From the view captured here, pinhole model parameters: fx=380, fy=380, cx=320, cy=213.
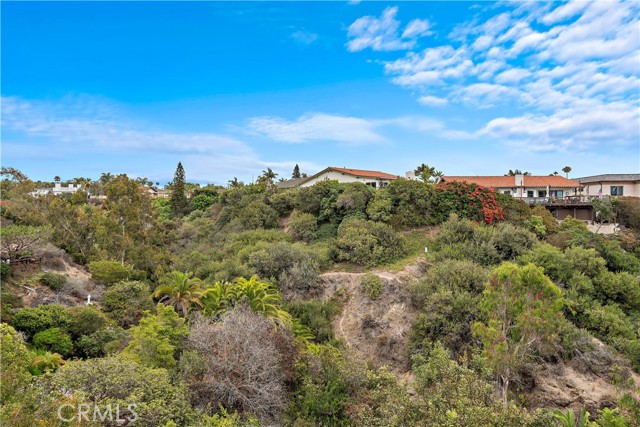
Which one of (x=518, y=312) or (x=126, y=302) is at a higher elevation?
(x=518, y=312)

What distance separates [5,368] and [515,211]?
3098 cm

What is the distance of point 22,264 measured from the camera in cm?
2517

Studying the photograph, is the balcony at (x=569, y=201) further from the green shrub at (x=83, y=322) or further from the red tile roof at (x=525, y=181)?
the green shrub at (x=83, y=322)

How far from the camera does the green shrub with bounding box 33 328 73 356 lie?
51.9 ft

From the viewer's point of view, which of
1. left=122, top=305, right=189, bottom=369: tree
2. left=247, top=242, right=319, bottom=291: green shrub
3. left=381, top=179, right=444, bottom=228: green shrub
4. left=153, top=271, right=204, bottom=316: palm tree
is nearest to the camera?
left=122, top=305, right=189, bottom=369: tree

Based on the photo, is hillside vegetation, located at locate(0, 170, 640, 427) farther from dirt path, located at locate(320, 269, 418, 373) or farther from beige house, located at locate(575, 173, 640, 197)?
beige house, located at locate(575, 173, 640, 197)

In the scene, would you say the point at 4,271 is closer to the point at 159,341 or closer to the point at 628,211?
the point at 159,341

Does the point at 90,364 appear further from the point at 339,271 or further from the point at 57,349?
the point at 339,271

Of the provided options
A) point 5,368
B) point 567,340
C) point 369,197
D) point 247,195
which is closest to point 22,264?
point 247,195

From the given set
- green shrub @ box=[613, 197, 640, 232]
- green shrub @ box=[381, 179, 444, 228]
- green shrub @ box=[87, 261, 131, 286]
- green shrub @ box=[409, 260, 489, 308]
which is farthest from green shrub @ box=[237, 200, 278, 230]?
green shrub @ box=[613, 197, 640, 232]

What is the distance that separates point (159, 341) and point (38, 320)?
892 centimetres

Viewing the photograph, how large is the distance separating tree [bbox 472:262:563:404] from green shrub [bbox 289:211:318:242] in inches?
705

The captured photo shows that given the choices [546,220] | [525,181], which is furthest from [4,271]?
[525,181]

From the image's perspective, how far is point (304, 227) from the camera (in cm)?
2998
